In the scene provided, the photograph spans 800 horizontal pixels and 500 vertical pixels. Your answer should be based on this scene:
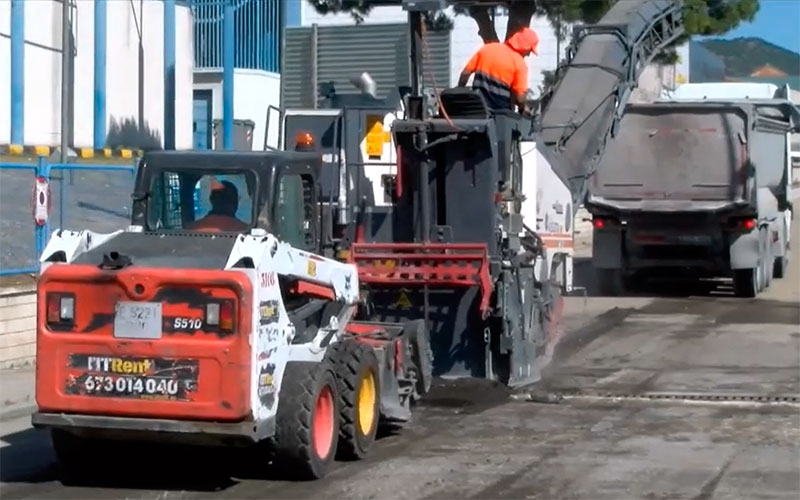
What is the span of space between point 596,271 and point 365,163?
1097 cm

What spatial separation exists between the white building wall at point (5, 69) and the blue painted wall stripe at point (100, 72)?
1827 mm

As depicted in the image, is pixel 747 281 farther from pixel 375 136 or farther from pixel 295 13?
pixel 295 13

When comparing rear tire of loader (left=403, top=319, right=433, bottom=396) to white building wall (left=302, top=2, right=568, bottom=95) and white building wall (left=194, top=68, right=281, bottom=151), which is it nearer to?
white building wall (left=194, top=68, right=281, bottom=151)

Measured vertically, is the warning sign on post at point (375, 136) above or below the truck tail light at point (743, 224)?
above

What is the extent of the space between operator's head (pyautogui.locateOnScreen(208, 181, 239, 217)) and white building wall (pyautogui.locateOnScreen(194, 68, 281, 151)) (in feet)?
74.5

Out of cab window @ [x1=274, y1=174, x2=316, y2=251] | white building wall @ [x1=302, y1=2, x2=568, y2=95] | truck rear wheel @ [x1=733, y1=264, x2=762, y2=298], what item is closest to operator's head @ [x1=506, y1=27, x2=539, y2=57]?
cab window @ [x1=274, y1=174, x2=316, y2=251]

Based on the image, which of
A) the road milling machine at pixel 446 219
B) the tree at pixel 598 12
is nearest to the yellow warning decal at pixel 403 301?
the road milling machine at pixel 446 219

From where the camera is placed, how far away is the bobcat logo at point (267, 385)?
29.5ft

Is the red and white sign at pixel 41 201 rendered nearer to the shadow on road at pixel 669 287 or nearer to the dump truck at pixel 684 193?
the dump truck at pixel 684 193

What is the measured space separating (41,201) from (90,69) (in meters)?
11.5

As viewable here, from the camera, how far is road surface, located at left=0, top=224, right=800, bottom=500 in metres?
9.30

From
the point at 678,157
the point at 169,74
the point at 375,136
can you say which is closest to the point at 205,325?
the point at 375,136

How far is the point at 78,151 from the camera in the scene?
81.1ft

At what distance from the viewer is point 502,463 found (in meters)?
10.1
